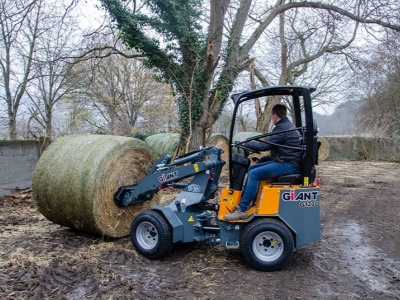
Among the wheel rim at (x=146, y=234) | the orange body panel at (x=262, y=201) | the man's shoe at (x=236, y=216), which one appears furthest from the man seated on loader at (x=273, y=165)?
the wheel rim at (x=146, y=234)

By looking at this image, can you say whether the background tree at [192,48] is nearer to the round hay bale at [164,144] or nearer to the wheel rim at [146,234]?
the round hay bale at [164,144]

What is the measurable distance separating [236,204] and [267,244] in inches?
25.6

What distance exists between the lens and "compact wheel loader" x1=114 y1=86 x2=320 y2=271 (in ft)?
16.1

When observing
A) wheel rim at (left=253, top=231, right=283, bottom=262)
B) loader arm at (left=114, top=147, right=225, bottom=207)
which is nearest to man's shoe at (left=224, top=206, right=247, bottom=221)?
wheel rim at (left=253, top=231, right=283, bottom=262)

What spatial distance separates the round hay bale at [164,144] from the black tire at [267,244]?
817 centimetres

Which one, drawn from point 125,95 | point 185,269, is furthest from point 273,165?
point 125,95

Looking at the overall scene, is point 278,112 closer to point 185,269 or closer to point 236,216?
point 236,216

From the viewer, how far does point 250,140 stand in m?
5.13

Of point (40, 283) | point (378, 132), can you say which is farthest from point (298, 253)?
point (378, 132)

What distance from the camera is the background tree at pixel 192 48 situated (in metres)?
11.1

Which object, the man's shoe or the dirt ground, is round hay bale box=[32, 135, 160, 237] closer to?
the dirt ground

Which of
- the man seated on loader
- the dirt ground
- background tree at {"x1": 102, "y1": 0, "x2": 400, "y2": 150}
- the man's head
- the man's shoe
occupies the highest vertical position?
background tree at {"x1": 102, "y1": 0, "x2": 400, "y2": 150}

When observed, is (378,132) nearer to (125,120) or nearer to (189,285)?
(125,120)

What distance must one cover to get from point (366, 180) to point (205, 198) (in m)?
10.1
